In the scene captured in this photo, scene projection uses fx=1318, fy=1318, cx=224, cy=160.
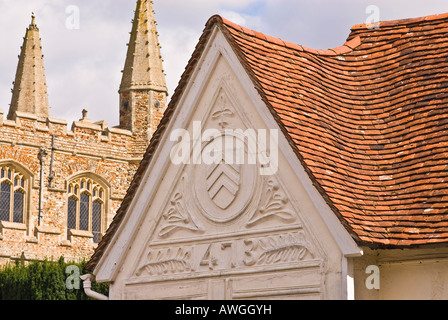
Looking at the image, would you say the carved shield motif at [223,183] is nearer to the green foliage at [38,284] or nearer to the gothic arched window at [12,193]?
the green foliage at [38,284]

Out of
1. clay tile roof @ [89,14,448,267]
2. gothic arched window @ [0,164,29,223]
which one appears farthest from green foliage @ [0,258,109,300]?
clay tile roof @ [89,14,448,267]

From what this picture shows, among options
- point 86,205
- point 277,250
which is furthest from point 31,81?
point 277,250

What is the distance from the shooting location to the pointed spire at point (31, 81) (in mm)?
61438

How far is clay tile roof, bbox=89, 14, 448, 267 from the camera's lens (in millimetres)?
15211

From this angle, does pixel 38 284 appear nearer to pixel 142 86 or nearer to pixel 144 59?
pixel 142 86

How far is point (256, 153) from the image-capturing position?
1594 centimetres

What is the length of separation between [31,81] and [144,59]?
6025mm

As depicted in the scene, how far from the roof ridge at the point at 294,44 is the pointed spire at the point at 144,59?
1585 inches

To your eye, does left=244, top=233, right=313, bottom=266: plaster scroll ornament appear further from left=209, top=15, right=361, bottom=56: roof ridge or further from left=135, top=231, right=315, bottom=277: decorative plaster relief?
left=209, top=15, right=361, bottom=56: roof ridge

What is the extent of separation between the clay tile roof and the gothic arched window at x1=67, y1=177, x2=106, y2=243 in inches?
1603

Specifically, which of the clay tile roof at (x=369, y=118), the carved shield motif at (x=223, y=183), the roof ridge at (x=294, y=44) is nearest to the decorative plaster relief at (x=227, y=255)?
the carved shield motif at (x=223, y=183)

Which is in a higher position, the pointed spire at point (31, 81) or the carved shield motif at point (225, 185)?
the pointed spire at point (31, 81)

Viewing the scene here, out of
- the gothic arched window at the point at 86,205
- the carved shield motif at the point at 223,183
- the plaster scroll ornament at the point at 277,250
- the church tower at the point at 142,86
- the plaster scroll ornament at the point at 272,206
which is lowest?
the plaster scroll ornament at the point at 277,250

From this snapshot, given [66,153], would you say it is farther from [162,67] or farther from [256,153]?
[256,153]
